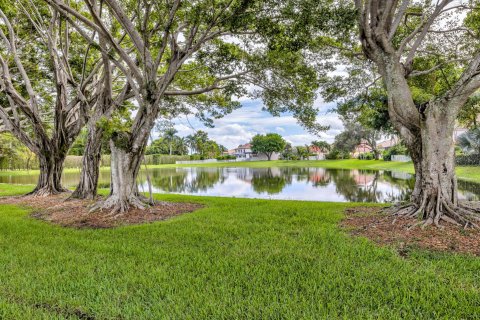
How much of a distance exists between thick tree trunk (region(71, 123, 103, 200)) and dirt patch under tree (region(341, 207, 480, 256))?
29.9 feet

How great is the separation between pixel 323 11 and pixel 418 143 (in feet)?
11.7

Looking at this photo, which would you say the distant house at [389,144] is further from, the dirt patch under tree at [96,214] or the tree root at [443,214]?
the dirt patch under tree at [96,214]

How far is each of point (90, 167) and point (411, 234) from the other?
10.7 m

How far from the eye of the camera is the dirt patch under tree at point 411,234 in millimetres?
4387

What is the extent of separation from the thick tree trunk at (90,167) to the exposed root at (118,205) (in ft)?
10.3

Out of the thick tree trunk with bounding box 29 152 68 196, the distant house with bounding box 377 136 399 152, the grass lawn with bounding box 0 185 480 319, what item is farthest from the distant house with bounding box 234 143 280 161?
the grass lawn with bounding box 0 185 480 319

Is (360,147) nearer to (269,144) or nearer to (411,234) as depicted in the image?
(269,144)

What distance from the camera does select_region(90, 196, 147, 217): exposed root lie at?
25.3 feet

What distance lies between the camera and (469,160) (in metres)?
25.2

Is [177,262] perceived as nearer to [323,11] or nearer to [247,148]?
[323,11]

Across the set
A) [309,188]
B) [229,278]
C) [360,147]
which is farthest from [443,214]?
[360,147]

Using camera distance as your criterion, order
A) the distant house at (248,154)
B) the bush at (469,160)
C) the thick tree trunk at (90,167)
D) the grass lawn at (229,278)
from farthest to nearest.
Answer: the distant house at (248,154) < the bush at (469,160) < the thick tree trunk at (90,167) < the grass lawn at (229,278)

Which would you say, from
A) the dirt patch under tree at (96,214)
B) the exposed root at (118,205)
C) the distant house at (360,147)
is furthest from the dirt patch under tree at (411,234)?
the distant house at (360,147)

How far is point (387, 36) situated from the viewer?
635 centimetres
